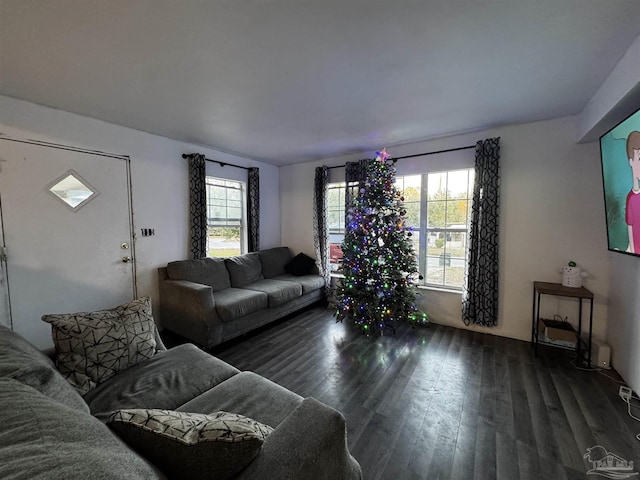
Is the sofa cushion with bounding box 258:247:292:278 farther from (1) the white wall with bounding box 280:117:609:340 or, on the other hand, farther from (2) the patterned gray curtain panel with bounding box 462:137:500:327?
(1) the white wall with bounding box 280:117:609:340

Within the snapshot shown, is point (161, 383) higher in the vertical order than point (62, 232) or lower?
lower

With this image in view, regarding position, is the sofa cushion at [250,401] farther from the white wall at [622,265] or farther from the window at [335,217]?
the window at [335,217]

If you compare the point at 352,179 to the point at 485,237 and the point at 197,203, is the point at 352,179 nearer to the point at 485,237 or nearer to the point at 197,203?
the point at 485,237

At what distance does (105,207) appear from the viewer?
9.65ft

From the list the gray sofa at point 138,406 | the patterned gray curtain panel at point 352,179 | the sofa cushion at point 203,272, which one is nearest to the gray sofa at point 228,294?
the sofa cushion at point 203,272

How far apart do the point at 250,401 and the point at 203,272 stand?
2427 mm

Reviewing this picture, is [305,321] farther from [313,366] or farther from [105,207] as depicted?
[105,207]

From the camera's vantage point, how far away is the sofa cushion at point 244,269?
3.81m

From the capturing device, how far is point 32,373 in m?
1.03

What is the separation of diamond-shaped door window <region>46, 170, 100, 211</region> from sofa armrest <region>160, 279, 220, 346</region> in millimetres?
1216

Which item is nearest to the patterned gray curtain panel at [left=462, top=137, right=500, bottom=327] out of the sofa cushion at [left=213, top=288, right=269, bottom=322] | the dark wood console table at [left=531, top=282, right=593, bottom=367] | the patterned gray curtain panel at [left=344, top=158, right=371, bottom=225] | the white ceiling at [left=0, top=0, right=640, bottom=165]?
the dark wood console table at [left=531, top=282, right=593, bottom=367]

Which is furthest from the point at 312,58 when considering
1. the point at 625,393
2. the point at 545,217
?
the point at 625,393

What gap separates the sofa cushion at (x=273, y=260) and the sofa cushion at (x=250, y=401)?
2.88 metres

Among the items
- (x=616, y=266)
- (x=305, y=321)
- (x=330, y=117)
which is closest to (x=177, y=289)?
(x=305, y=321)
